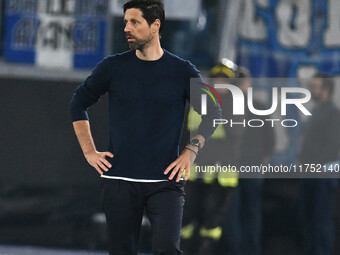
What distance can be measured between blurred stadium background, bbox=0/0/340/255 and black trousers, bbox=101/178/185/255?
11.4 ft

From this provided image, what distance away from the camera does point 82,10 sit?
8836mm

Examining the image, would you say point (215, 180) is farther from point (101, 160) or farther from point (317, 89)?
point (101, 160)

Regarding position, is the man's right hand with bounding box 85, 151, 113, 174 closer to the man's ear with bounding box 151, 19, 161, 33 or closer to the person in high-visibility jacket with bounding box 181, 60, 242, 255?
the man's ear with bounding box 151, 19, 161, 33

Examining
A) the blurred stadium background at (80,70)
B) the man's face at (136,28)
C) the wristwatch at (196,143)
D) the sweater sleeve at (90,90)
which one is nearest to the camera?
the man's face at (136,28)

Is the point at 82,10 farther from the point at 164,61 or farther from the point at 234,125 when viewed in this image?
the point at 164,61

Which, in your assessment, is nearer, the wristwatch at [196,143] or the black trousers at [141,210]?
the black trousers at [141,210]

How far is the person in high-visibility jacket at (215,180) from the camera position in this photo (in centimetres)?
835

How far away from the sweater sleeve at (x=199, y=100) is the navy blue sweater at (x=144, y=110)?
2cm

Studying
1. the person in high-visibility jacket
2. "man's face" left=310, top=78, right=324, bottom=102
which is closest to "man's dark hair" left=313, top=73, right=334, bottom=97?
"man's face" left=310, top=78, right=324, bottom=102

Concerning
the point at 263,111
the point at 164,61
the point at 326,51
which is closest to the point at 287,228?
the point at 263,111

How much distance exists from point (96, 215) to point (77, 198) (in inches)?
9.3

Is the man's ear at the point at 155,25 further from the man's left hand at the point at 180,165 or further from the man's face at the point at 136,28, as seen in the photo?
the man's left hand at the point at 180,165

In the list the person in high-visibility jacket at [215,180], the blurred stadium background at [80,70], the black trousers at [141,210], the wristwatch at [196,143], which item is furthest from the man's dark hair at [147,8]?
the blurred stadium background at [80,70]

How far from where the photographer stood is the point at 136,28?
5285mm
